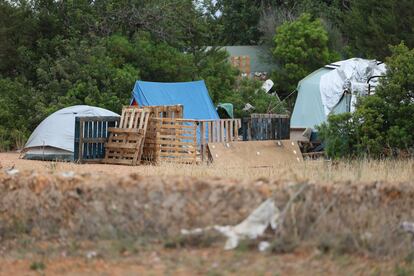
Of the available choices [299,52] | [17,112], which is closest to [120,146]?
[17,112]

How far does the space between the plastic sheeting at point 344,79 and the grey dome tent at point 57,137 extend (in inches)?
362

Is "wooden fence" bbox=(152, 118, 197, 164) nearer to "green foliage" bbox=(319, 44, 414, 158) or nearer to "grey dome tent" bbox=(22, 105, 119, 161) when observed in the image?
"grey dome tent" bbox=(22, 105, 119, 161)

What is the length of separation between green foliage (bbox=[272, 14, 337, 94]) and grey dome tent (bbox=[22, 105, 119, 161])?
15.3m

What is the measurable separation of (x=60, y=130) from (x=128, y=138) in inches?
103

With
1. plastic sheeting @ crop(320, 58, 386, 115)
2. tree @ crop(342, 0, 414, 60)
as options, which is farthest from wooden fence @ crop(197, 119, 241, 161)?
tree @ crop(342, 0, 414, 60)

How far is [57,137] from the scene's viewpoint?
83.5 ft

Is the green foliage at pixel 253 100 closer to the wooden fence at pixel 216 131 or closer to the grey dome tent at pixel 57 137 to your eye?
the wooden fence at pixel 216 131

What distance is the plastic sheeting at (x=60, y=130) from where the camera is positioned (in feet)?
82.9

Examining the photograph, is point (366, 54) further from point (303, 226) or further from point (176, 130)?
point (303, 226)

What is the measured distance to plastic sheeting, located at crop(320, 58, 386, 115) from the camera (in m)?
31.1

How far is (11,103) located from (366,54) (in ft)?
52.7

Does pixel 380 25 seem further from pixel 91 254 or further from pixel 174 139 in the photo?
pixel 91 254

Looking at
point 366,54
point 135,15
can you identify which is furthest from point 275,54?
point 135,15

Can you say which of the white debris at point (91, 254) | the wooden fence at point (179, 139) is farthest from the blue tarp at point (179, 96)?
the white debris at point (91, 254)
